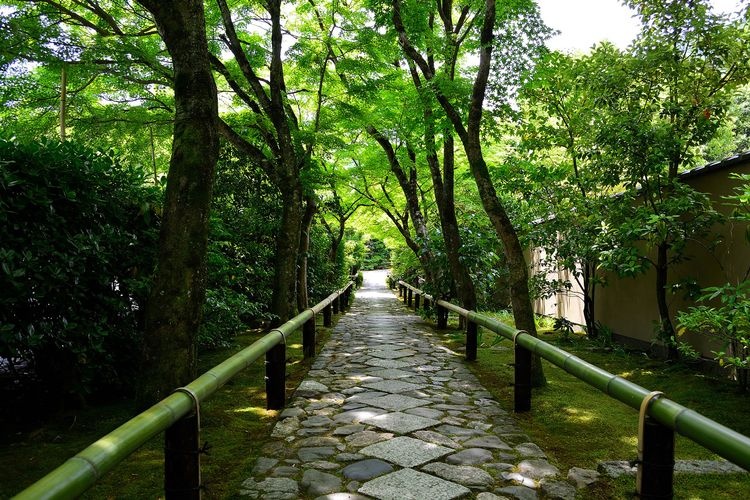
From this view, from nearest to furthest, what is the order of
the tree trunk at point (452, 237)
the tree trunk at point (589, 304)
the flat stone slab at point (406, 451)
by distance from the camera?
the flat stone slab at point (406, 451), the tree trunk at point (589, 304), the tree trunk at point (452, 237)

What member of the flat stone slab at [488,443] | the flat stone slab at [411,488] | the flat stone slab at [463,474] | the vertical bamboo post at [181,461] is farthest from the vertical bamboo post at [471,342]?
the vertical bamboo post at [181,461]

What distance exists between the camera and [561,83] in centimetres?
811

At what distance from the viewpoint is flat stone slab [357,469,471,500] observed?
296 cm

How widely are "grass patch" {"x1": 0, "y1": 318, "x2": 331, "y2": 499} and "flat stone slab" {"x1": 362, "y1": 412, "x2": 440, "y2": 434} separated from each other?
91 centimetres

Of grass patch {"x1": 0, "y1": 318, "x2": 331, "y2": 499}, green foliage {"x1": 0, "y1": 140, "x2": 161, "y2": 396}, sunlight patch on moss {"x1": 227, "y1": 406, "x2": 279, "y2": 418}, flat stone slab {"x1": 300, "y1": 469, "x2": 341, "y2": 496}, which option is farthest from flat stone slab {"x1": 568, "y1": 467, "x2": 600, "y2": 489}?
green foliage {"x1": 0, "y1": 140, "x2": 161, "y2": 396}

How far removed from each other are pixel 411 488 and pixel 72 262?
9.86ft

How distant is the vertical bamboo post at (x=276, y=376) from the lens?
4.74 m

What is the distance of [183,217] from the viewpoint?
12.6 ft

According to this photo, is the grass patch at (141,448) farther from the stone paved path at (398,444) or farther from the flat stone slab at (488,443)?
the flat stone slab at (488,443)

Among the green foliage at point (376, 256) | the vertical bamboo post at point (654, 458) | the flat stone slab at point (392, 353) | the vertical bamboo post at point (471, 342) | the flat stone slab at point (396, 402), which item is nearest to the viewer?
the vertical bamboo post at point (654, 458)

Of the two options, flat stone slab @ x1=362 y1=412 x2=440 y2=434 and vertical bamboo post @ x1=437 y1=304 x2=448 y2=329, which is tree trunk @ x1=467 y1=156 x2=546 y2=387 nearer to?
flat stone slab @ x1=362 y1=412 x2=440 y2=434

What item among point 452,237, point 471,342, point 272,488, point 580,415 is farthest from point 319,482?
point 452,237

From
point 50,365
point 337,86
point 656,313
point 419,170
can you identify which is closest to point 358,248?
point 419,170

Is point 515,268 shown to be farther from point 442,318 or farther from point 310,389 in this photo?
point 442,318
